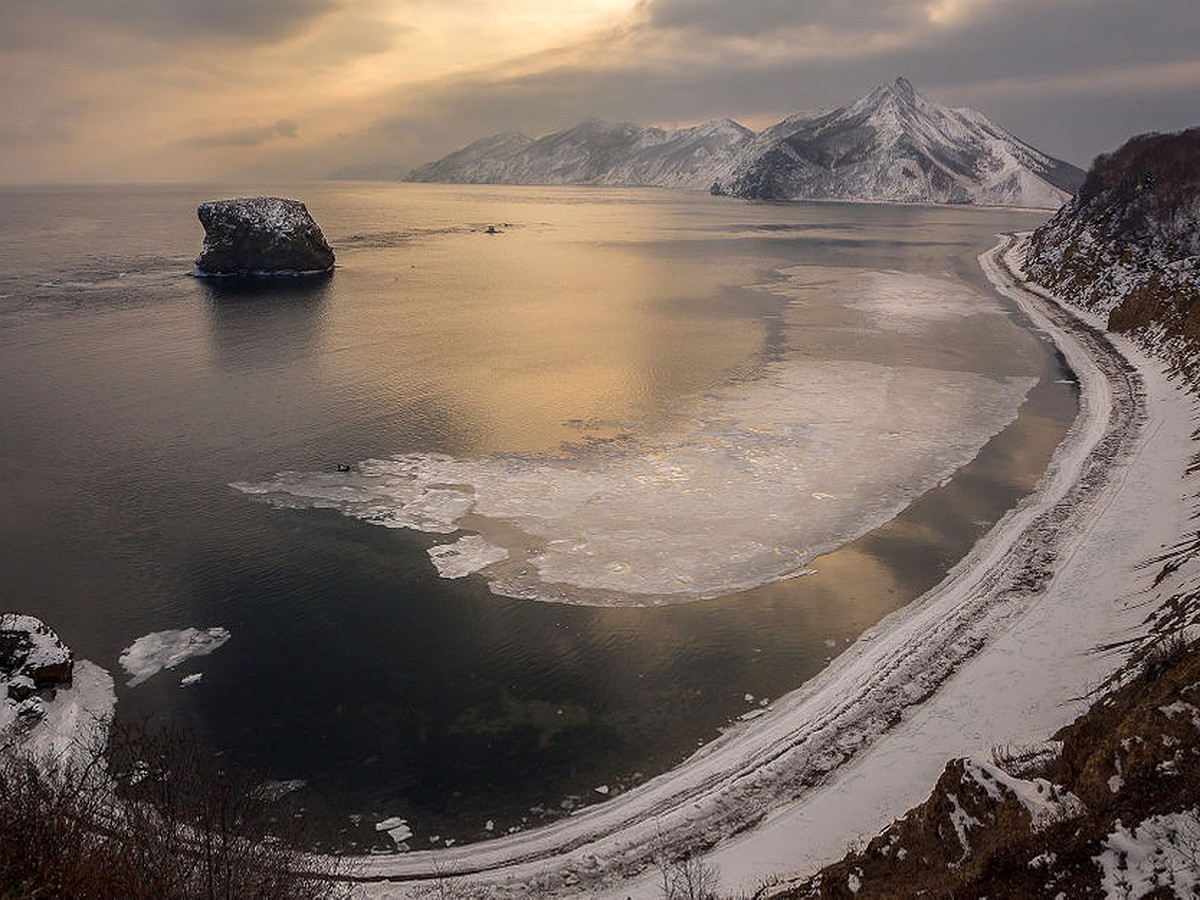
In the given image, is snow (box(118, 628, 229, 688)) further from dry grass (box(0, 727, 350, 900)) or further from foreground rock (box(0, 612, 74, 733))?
dry grass (box(0, 727, 350, 900))

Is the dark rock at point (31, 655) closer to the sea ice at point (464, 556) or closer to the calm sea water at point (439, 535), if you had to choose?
the calm sea water at point (439, 535)

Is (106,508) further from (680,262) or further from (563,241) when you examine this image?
(563,241)

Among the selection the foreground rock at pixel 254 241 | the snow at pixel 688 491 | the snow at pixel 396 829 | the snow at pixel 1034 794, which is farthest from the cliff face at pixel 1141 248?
the foreground rock at pixel 254 241

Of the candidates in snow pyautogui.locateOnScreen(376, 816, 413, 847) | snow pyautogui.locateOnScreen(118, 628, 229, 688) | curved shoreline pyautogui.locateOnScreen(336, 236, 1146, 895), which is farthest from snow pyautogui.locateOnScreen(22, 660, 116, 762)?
curved shoreline pyautogui.locateOnScreen(336, 236, 1146, 895)

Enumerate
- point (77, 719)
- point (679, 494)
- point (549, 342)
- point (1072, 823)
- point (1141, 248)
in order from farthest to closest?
point (1141, 248) < point (549, 342) < point (679, 494) < point (77, 719) < point (1072, 823)

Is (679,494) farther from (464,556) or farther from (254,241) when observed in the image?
(254,241)

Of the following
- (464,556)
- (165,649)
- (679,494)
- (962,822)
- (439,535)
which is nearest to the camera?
(962,822)

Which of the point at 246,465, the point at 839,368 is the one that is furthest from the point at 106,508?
the point at 839,368

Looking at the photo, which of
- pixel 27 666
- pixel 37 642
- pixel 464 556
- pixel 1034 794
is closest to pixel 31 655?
pixel 27 666

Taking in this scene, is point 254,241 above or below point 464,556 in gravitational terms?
A: above
